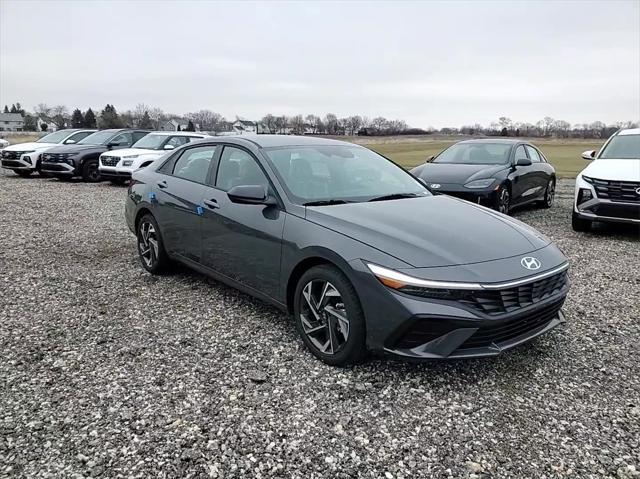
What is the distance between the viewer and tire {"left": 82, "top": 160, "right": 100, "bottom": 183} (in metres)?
15.1

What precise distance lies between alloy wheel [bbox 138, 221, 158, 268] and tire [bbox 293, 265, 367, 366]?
2390mm

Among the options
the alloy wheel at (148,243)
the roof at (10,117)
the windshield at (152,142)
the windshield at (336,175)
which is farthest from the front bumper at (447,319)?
the roof at (10,117)

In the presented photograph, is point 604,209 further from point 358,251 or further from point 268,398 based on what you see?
point 268,398

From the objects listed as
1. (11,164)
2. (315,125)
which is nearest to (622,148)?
(11,164)

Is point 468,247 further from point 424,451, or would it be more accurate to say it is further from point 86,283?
point 86,283

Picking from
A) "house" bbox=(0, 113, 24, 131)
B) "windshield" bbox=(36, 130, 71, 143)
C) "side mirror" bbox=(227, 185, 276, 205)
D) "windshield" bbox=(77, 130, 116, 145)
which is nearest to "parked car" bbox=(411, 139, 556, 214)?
"side mirror" bbox=(227, 185, 276, 205)

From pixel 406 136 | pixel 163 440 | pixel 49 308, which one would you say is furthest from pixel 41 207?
pixel 406 136

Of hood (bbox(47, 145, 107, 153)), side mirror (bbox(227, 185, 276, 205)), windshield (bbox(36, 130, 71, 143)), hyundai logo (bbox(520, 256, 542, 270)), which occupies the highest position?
windshield (bbox(36, 130, 71, 143))

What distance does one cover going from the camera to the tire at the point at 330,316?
3.12m

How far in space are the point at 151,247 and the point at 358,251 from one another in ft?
10.2

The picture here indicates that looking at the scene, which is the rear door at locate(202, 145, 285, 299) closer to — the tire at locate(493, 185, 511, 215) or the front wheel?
the tire at locate(493, 185, 511, 215)

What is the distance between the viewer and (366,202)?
3.83 m

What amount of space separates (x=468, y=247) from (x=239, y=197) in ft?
5.53

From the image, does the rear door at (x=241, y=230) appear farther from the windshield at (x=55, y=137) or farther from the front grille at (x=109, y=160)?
the windshield at (x=55, y=137)
